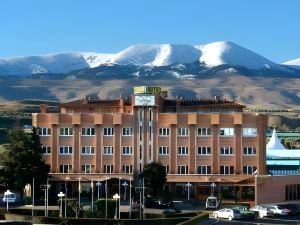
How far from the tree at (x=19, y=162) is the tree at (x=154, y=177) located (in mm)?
10575

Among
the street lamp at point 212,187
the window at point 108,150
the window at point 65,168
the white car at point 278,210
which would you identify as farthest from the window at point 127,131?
the white car at point 278,210

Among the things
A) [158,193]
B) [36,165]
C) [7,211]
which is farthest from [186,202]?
[7,211]

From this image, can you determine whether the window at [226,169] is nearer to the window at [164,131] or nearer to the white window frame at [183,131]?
the white window frame at [183,131]

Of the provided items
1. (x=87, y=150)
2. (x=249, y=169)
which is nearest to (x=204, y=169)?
(x=249, y=169)

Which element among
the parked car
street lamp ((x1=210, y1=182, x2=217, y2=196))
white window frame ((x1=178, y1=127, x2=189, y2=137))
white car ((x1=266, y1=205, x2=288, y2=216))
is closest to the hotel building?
white window frame ((x1=178, y1=127, x2=189, y2=137))

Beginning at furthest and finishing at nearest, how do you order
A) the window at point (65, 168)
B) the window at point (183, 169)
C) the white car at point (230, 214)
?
1. the window at point (65, 168)
2. the window at point (183, 169)
3. the white car at point (230, 214)

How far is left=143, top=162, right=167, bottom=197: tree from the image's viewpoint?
74000 mm

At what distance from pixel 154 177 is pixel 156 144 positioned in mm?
7527

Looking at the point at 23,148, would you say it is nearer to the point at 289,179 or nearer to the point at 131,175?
the point at 131,175

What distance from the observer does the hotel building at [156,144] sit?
259 ft

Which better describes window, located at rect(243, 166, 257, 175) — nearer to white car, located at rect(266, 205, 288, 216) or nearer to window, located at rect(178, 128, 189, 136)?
window, located at rect(178, 128, 189, 136)

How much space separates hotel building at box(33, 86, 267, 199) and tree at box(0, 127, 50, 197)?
32.3 feet

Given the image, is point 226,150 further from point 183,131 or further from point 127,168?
point 127,168

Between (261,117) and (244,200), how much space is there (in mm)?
10424
